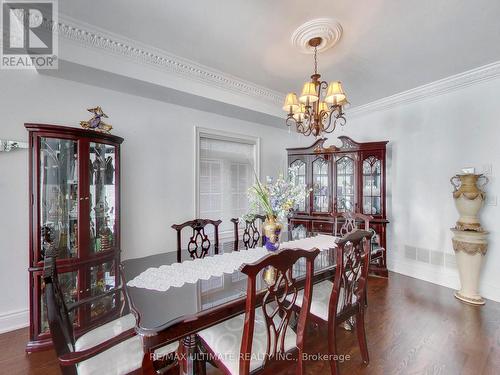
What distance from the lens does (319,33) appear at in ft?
6.59

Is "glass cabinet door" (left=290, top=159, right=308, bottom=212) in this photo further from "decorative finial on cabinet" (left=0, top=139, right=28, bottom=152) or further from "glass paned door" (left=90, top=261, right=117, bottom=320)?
"decorative finial on cabinet" (left=0, top=139, right=28, bottom=152)

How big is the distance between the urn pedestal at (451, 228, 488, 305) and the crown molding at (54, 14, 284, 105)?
3.07 m

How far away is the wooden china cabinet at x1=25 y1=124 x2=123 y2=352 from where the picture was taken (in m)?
1.91

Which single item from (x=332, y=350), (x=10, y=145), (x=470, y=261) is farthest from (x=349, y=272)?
(x=10, y=145)

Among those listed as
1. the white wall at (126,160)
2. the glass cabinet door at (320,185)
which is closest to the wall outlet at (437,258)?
the glass cabinet door at (320,185)

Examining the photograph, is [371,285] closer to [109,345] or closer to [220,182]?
[220,182]

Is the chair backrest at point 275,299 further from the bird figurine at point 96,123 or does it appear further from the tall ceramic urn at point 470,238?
the tall ceramic urn at point 470,238

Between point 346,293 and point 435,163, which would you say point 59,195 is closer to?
point 346,293

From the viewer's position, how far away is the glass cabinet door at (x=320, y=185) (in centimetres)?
Result: 392

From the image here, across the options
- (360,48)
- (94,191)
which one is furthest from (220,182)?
(360,48)

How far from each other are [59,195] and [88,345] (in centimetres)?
138

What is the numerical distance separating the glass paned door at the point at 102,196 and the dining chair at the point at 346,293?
1.92 m

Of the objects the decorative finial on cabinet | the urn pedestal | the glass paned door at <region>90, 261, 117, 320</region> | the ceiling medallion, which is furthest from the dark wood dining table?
the urn pedestal

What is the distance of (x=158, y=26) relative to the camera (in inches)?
78.2
